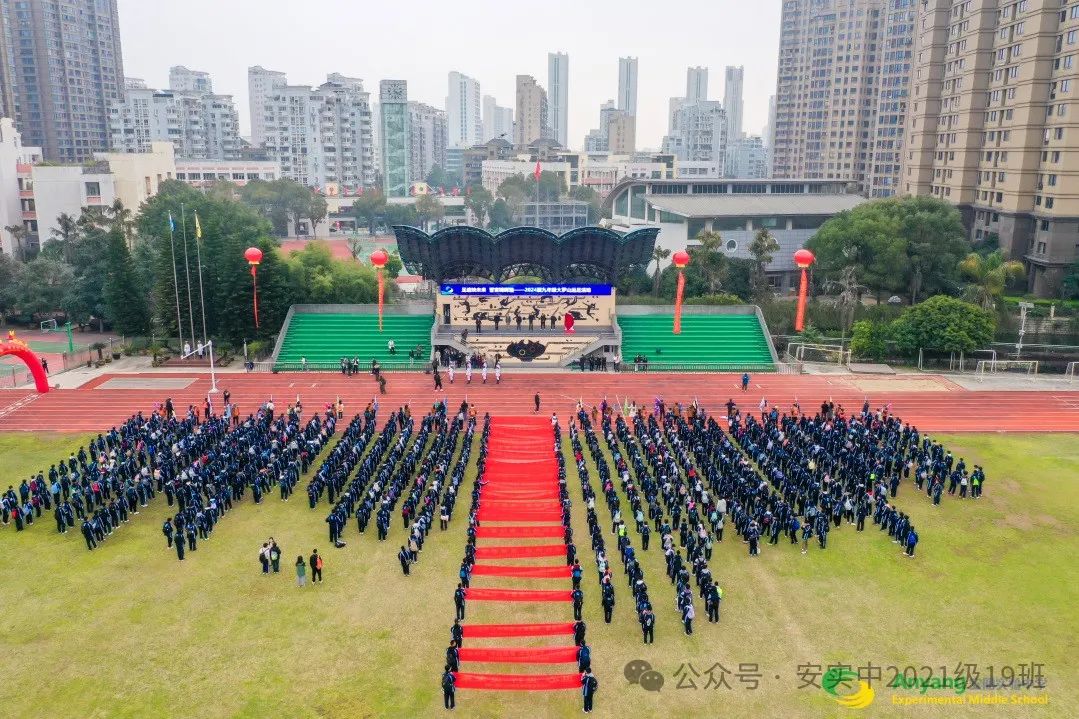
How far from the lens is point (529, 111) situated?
568 feet

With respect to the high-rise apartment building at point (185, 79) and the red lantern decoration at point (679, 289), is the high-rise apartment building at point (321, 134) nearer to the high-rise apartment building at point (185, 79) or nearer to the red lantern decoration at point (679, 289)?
the high-rise apartment building at point (185, 79)

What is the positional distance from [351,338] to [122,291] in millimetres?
11119

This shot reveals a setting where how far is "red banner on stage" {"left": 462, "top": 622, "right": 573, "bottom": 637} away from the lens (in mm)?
15719

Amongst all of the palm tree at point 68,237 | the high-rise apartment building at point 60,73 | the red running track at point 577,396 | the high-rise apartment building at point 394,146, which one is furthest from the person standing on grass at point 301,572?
the high-rise apartment building at point 394,146

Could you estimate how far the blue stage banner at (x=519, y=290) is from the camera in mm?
38625

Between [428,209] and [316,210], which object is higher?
[428,209]

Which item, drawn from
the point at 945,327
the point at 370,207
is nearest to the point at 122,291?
the point at 945,327

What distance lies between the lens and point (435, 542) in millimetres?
19578

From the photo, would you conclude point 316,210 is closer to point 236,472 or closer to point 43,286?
point 43,286

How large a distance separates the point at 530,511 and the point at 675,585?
488 centimetres

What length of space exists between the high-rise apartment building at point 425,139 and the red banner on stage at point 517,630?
149m

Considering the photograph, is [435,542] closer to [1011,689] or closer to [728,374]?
[1011,689]

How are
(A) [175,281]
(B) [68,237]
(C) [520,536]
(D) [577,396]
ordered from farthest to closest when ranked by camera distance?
(B) [68,237] < (A) [175,281] < (D) [577,396] < (C) [520,536]

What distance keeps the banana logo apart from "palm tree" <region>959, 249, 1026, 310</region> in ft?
97.8
